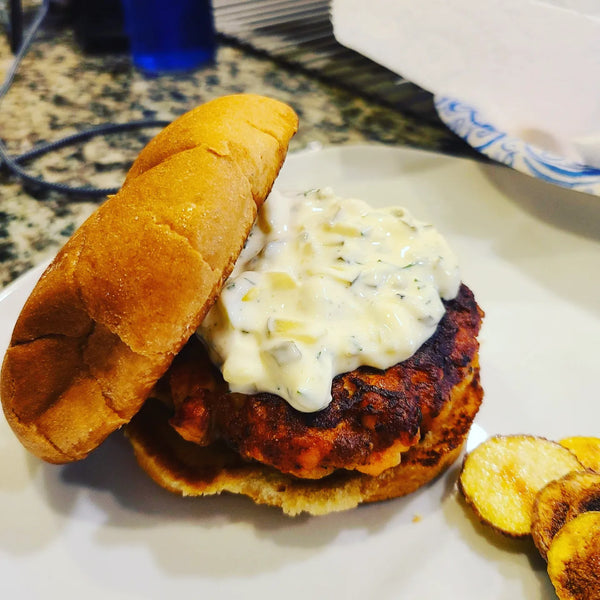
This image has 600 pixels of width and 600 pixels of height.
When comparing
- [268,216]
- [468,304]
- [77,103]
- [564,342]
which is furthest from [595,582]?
[77,103]

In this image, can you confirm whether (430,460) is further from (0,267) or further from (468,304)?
(0,267)

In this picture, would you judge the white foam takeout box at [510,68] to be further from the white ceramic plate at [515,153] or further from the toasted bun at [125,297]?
the toasted bun at [125,297]

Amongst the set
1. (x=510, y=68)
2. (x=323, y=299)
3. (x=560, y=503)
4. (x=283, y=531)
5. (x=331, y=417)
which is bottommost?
(x=283, y=531)

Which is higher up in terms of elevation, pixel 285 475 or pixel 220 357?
pixel 220 357

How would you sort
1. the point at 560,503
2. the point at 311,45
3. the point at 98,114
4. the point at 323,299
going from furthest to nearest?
the point at 311,45
the point at 98,114
the point at 323,299
the point at 560,503

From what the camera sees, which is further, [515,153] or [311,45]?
[311,45]

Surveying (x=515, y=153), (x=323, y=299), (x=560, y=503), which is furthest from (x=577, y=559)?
(x=515, y=153)

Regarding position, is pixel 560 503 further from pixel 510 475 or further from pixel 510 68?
pixel 510 68

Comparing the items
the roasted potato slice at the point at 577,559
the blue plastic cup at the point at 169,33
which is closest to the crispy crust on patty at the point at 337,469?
the roasted potato slice at the point at 577,559
